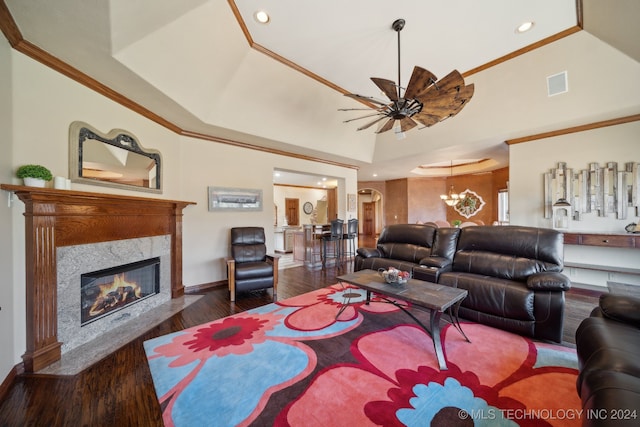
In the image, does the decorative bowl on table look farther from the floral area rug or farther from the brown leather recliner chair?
the brown leather recliner chair

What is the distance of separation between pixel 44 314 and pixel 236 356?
1.69m

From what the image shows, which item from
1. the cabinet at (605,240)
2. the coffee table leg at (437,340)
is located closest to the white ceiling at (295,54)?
the cabinet at (605,240)

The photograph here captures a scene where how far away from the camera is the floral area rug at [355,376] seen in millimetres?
1518

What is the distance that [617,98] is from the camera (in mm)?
3197

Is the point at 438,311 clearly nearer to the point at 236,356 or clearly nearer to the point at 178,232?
the point at 236,356

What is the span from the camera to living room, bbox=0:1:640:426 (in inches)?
78.2

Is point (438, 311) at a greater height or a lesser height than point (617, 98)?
lesser

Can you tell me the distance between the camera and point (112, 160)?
2850 mm

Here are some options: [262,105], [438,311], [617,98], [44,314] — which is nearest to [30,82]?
[44,314]

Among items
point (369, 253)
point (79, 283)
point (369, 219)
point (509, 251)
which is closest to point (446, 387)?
point (509, 251)

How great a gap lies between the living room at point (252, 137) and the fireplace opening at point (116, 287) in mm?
498

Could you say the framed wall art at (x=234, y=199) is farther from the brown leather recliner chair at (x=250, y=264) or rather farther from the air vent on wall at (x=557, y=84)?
the air vent on wall at (x=557, y=84)

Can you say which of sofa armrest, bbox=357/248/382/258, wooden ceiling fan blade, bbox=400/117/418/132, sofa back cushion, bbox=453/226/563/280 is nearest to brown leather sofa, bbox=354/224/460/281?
sofa armrest, bbox=357/248/382/258

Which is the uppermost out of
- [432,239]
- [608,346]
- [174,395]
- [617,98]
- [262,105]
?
[262,105]
